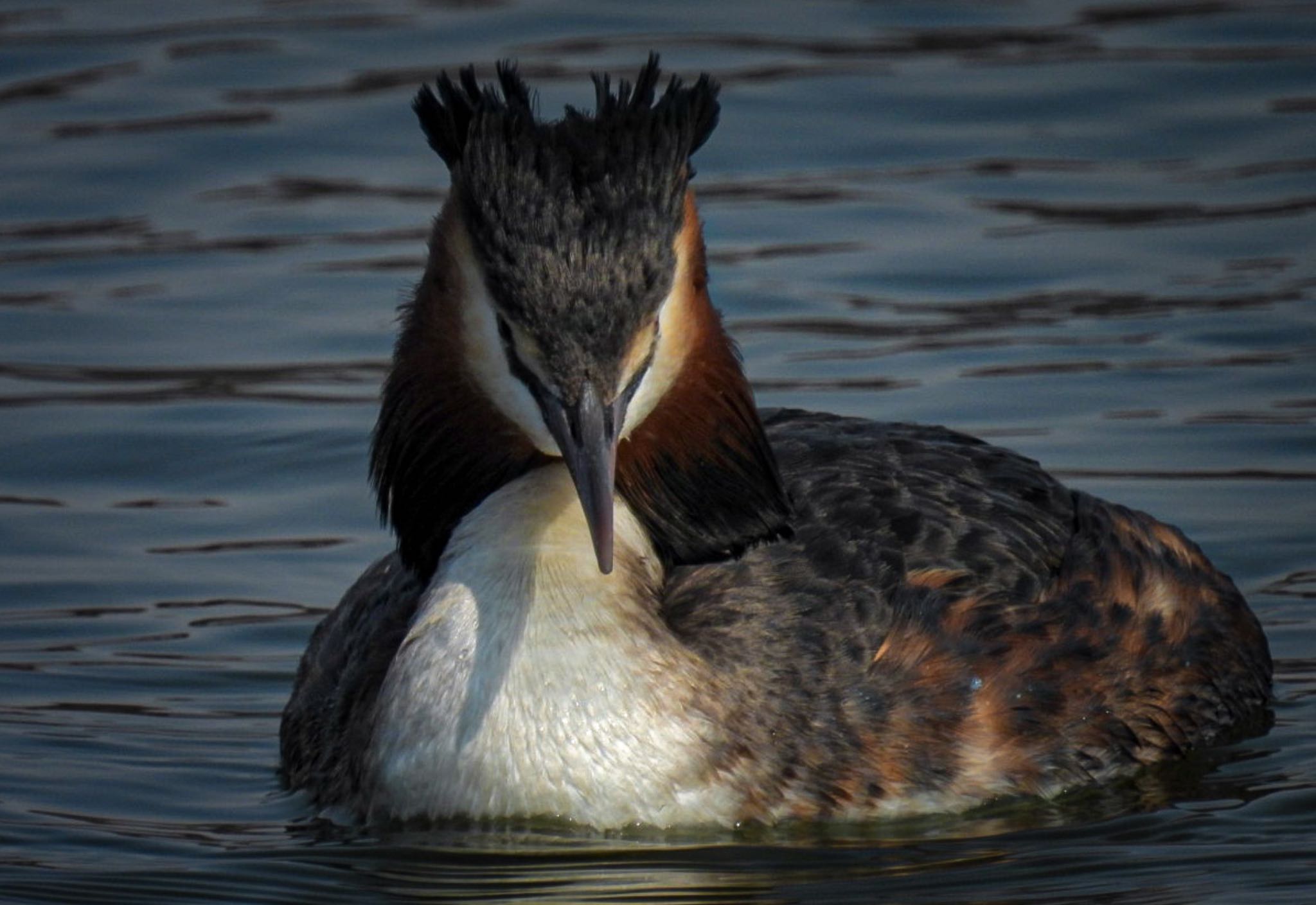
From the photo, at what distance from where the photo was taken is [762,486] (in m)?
8.39

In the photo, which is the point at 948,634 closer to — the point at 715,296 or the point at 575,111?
the point at 575,111

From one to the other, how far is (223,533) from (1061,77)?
7.64 metres

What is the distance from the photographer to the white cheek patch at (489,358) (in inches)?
309

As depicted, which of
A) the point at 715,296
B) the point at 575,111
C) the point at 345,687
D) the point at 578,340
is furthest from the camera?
the point at 715,296

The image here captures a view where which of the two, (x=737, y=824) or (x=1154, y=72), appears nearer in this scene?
(x=737, y=824)

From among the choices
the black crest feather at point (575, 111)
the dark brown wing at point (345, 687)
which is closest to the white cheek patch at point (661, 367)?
the black crest feather at point (575, 111)

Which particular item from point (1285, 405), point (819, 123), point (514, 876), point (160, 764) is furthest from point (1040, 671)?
point (819, 123)

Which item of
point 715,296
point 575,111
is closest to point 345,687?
point 575,111

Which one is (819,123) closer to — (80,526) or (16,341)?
(16,341)

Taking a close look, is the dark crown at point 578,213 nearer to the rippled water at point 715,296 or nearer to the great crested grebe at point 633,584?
the great crested grebe at point 633,584

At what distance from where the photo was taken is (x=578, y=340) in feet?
24.7

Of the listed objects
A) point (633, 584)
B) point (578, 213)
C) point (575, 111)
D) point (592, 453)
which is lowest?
point (633, 584)

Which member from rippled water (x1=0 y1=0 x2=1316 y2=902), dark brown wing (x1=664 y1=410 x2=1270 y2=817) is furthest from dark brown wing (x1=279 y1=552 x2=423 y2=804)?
dark brown wing (x1=664 y1=410 x2=1270 y2=817)

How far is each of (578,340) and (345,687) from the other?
1.86 m
